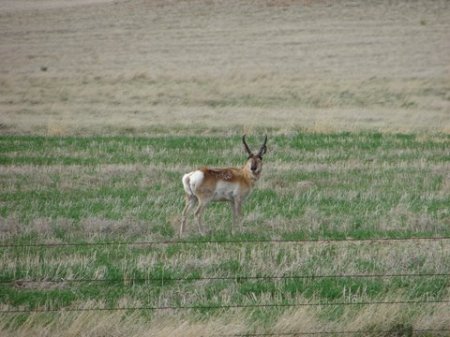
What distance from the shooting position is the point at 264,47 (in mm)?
55906

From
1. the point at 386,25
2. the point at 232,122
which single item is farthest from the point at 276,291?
the point at 386,25

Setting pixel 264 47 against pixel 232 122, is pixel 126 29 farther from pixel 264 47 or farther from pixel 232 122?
pixel 232 122

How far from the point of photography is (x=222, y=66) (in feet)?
163

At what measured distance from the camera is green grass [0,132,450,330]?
932 cm

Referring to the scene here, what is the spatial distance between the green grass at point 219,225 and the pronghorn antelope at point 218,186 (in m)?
0.35

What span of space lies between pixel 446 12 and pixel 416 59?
16.4 m

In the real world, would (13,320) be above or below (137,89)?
above

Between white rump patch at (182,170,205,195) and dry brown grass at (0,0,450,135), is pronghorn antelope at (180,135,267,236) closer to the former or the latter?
white rump patch at (182,170,205,195)

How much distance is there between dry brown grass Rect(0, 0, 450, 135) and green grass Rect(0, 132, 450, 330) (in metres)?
7.79

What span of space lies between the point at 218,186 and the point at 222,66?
37.1 meters

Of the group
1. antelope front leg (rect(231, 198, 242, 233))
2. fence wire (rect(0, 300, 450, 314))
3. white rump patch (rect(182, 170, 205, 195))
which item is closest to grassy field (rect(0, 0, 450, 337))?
fence wire (rect(0, 300, 450, 314))

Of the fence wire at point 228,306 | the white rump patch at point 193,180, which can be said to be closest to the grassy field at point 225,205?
the fence wire at point 228,306

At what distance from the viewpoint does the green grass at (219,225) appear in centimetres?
Answer: 932

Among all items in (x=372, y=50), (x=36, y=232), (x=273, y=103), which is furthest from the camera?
(x=372, y=50)
